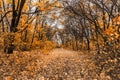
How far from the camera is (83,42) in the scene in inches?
2383

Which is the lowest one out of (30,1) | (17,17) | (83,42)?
(83,42)

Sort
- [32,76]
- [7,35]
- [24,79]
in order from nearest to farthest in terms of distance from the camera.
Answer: [24,79], [32,76], [7,35]

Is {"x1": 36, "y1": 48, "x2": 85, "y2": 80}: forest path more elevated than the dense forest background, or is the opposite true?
the dense forest background

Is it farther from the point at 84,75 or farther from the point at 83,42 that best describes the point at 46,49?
the point at 83,42

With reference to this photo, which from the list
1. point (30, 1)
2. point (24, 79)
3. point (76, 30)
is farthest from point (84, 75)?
point (76, 30)

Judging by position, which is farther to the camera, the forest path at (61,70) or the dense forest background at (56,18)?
the dense forest background at (56,18)

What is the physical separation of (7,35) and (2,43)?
1107 mm

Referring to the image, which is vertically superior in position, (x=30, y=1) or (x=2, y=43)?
(x=30, y=1)

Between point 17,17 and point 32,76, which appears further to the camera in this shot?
point 17,17

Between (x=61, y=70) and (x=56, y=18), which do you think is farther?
(x=56, y=18)

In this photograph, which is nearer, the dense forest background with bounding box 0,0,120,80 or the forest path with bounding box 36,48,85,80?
the forest path with bounding box 36,48,85,80

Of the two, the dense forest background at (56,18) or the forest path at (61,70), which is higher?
the dense forest background at (56,18)

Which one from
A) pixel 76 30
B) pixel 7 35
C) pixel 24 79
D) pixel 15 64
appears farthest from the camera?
pixel 76 30

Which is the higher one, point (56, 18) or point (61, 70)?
point (56, 18)
